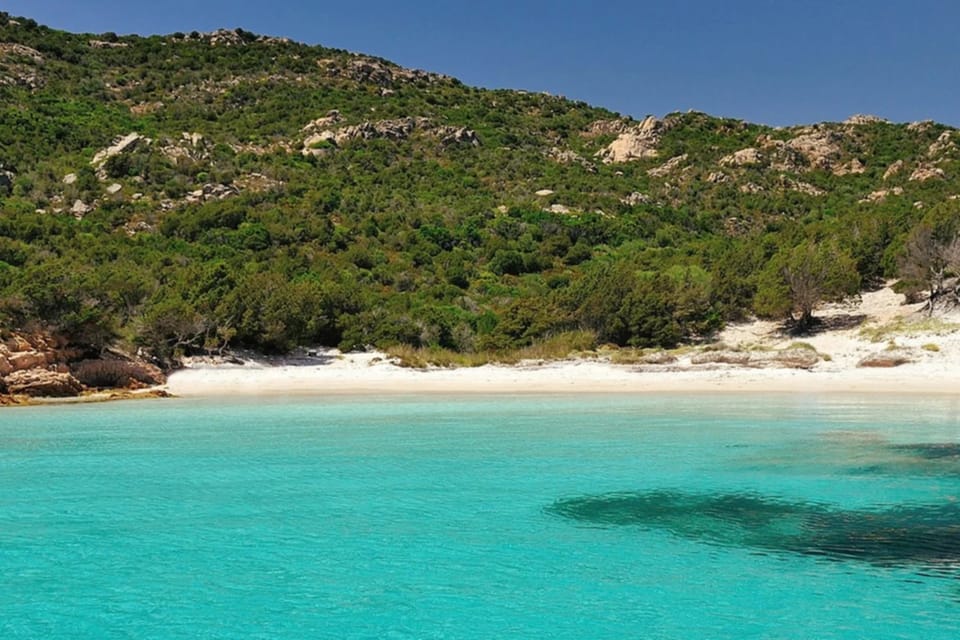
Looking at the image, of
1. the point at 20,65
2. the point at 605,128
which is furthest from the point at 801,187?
the point at 20,65

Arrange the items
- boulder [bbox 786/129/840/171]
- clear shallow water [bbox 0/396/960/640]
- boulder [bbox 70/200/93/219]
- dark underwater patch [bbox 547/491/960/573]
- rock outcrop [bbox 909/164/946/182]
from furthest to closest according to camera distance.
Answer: boulder [bbox 786/129/840/171] → rock outcrop [bbox 909/164/946/182] → boulder [bbox 70/200/93/219] → dark underwater patch [bbox 547/491/960/573] → clear shallow water [bbox 0/396/960/640]

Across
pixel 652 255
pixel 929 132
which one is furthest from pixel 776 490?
pixel 929 132

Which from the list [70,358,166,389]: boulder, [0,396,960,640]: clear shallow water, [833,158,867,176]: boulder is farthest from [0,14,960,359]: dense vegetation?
[0,396,960,640]: clear shallow water

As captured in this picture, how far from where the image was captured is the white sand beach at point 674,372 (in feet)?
73.8

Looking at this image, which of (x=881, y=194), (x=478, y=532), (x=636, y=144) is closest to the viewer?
(x=478, y=532)

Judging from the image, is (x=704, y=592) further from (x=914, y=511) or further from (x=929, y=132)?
(x=929, y=132)

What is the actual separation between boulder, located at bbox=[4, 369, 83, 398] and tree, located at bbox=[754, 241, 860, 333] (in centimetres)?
2477

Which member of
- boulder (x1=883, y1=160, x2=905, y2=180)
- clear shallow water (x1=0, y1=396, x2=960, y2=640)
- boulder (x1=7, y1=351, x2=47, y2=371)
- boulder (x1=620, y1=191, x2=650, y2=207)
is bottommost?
clear shallow water (x1=0, y1=396, x2=960, y2=640)

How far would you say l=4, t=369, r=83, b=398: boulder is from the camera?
810 inches

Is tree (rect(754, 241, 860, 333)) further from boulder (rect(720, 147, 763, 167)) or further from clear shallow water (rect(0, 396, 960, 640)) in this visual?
boulder (rect(720, 147, 763, 167))

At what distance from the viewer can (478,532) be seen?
7.49 meters

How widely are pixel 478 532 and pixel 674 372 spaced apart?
18.4 m

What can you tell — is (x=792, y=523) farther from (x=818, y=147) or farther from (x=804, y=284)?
(x=818, y=147)

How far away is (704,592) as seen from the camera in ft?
18.8
